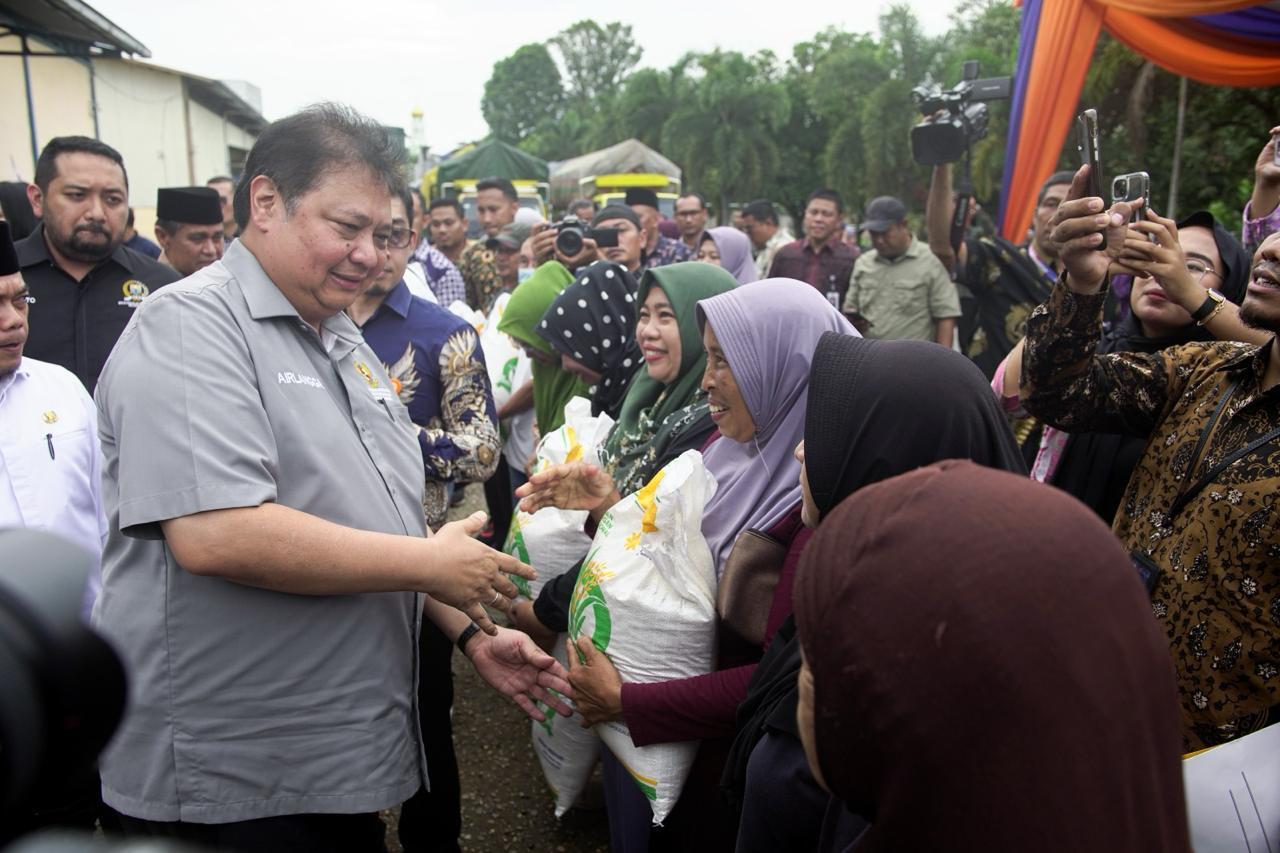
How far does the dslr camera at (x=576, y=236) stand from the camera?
5.21 meters

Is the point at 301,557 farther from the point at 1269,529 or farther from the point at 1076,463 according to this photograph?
the point at 1076,463

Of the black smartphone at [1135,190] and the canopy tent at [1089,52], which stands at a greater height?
the canopy tent at [1089,52]

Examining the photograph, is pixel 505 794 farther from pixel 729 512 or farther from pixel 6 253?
pixel 6 253

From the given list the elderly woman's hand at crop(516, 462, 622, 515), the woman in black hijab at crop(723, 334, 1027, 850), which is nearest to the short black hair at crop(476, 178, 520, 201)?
the elderly woman's hand at crop(516, 462, 622, 515)

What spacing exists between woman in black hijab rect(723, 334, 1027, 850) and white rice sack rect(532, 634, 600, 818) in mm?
970

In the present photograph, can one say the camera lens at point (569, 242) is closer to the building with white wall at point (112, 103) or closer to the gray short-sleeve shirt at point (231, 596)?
the building with white wall at point (112, 103)

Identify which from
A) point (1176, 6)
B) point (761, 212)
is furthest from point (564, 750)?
point (761, 212)

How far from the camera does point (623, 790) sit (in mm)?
2285

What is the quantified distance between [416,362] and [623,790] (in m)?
1.49

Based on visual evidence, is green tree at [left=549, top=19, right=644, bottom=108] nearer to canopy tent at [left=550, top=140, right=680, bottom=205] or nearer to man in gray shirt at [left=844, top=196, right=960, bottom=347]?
canopy tent at [left=550, top=140, right=680, bottom=205]

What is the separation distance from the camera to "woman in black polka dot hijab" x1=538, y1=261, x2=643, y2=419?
377cm

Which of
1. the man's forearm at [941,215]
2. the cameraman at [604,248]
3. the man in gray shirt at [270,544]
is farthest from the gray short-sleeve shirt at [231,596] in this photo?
the man's forearm at [941,215]

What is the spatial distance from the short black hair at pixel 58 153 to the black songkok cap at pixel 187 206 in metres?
0.57

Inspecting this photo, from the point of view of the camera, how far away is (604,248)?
18.0 ft
